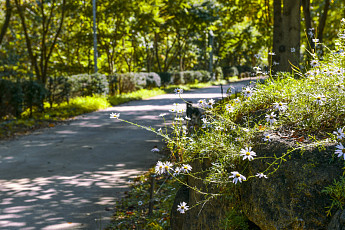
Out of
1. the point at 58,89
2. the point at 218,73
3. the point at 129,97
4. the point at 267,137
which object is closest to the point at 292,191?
the point at 267,137

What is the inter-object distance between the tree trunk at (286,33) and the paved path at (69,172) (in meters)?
1.08

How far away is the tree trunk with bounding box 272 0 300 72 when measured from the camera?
7.21 meters

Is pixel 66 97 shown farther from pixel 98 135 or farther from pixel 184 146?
pixel 184 146

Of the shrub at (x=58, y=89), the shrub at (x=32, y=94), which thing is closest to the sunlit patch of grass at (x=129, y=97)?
the shrub at (x=58, y=89)

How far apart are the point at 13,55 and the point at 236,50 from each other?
3542 cm

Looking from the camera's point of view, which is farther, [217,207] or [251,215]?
[217,207]

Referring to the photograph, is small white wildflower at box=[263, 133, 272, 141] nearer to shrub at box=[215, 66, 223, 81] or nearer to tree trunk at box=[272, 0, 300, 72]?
tree trunk at box=[272, 0, 300, 72]

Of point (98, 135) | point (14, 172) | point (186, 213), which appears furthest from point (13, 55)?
point (186, 213)

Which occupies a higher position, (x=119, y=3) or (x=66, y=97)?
(x=119, y=3)

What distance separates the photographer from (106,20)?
73.3 ft

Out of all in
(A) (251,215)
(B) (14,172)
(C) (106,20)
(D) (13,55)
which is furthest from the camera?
(C) (106,20)

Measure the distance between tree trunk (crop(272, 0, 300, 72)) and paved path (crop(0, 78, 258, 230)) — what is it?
1.08 meters

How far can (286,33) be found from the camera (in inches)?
291

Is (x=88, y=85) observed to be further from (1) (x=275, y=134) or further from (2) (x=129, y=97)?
(1) (x=275, y=134)
